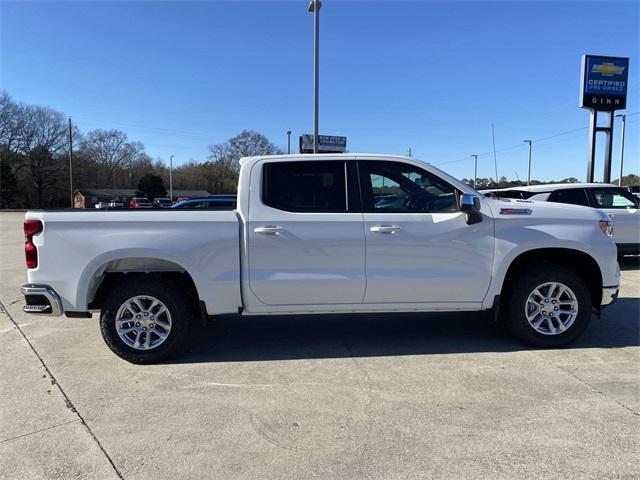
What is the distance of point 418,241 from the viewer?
15.6ft

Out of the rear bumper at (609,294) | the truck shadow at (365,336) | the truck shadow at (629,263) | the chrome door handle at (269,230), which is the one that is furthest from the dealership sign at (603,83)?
the chrome door handle at (269,230)

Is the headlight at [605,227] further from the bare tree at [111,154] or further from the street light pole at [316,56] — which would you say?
the bare tree at [111,154]

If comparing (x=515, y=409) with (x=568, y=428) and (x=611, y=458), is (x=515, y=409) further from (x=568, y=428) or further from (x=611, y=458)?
(x=611, y=458)

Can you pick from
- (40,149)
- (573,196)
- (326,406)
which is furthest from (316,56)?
(40,149)

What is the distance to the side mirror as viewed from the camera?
4.61 metres

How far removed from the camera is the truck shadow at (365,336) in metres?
5.01

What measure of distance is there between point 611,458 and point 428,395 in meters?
1.32

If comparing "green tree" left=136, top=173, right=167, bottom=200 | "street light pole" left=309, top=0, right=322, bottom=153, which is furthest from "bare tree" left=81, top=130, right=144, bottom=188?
"street light pole" left=309, top=0, right=322, bottom=153

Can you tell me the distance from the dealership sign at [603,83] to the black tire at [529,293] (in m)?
15.9

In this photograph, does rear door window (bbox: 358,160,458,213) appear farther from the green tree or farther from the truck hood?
the green tree

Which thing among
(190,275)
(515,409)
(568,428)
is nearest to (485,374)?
(515,409)

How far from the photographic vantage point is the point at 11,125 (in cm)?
7950

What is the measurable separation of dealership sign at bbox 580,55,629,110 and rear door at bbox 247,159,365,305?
17029 mm

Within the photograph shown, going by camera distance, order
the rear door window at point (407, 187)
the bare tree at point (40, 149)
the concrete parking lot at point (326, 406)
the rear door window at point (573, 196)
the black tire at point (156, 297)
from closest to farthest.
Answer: the concrete parking lot at point (326, 406) → the black tire at point (156, 297) → the rear door window at point (407, 187) → the rear door window at point (573, 196) → the bare tree at point (40, 149)
